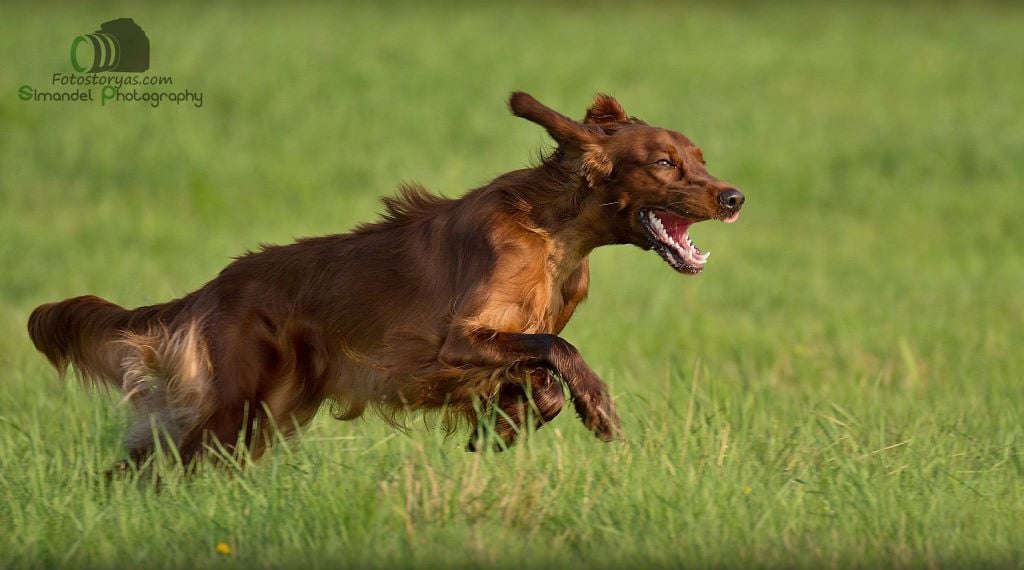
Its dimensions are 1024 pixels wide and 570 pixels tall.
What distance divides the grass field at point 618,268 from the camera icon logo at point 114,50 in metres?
0.62

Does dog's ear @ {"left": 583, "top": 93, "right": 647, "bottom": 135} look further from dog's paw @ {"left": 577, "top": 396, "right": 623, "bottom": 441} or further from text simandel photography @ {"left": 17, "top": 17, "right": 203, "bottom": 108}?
text simandel photography @ {"left": 17, "top": 17, "right": 203, "bottom": 108}

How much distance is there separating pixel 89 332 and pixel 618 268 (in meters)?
6.26

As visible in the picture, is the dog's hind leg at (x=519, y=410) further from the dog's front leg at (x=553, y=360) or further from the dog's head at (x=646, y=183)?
the dog's head at (x=646, y=183)

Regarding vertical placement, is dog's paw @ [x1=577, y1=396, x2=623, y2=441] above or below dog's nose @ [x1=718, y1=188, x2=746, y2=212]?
below

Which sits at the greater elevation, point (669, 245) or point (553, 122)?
point (553, 122)

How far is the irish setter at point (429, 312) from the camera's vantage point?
16.0 feet

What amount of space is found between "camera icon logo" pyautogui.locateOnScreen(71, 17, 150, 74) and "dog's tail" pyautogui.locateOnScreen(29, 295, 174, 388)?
4897mm

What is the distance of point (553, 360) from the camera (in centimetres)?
473

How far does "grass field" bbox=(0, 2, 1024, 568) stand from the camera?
4289 mm

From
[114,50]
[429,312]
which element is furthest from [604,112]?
[114,50]

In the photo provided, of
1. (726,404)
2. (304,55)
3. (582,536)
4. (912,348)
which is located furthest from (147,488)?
(304,55)

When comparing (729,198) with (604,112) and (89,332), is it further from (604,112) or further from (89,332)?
(89,332)

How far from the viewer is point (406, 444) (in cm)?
536

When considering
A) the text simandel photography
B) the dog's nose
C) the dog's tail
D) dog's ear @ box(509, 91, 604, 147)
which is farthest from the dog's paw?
the text simandel photography
